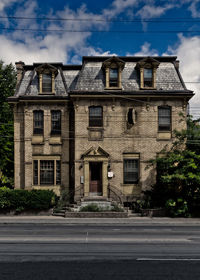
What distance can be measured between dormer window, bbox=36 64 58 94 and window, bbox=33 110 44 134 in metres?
1.92

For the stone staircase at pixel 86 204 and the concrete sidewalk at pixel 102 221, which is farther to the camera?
the stone staircase at pixel 86 204

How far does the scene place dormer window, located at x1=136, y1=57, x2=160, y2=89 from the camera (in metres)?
20.8

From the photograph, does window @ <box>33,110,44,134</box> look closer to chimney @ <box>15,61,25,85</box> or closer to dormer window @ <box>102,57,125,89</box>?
chimney @ <box>15,61,25,85</box>

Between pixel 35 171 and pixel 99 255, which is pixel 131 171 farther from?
pixel 99 255

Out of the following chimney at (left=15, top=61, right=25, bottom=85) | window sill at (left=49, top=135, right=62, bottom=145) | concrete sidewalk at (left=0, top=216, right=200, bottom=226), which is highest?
chimney at (left=15, top=61, right=25, bottom=85)

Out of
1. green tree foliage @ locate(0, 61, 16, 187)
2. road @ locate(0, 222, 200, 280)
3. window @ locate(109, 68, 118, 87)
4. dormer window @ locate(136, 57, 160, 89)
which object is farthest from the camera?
green tree foliage @ locate(0, 61, 16, 187)

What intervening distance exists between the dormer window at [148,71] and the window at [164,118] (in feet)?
6.80

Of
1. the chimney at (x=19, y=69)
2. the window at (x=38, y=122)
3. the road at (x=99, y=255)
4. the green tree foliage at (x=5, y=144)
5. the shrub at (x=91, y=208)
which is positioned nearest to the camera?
the road at (x=99, y=255)

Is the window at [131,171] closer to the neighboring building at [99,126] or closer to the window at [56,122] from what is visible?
the neighboring building at [99,126]

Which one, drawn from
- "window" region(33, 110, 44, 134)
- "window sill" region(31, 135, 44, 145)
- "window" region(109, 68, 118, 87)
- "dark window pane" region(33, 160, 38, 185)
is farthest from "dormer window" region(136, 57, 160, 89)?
"dark window pane" region(33, 160, 38, 185)

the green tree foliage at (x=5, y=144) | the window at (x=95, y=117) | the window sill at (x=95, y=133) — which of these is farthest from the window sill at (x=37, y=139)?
the window at (x=95, y=117)

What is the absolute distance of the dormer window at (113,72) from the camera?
20.7 m

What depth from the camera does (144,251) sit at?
30.6 feet
